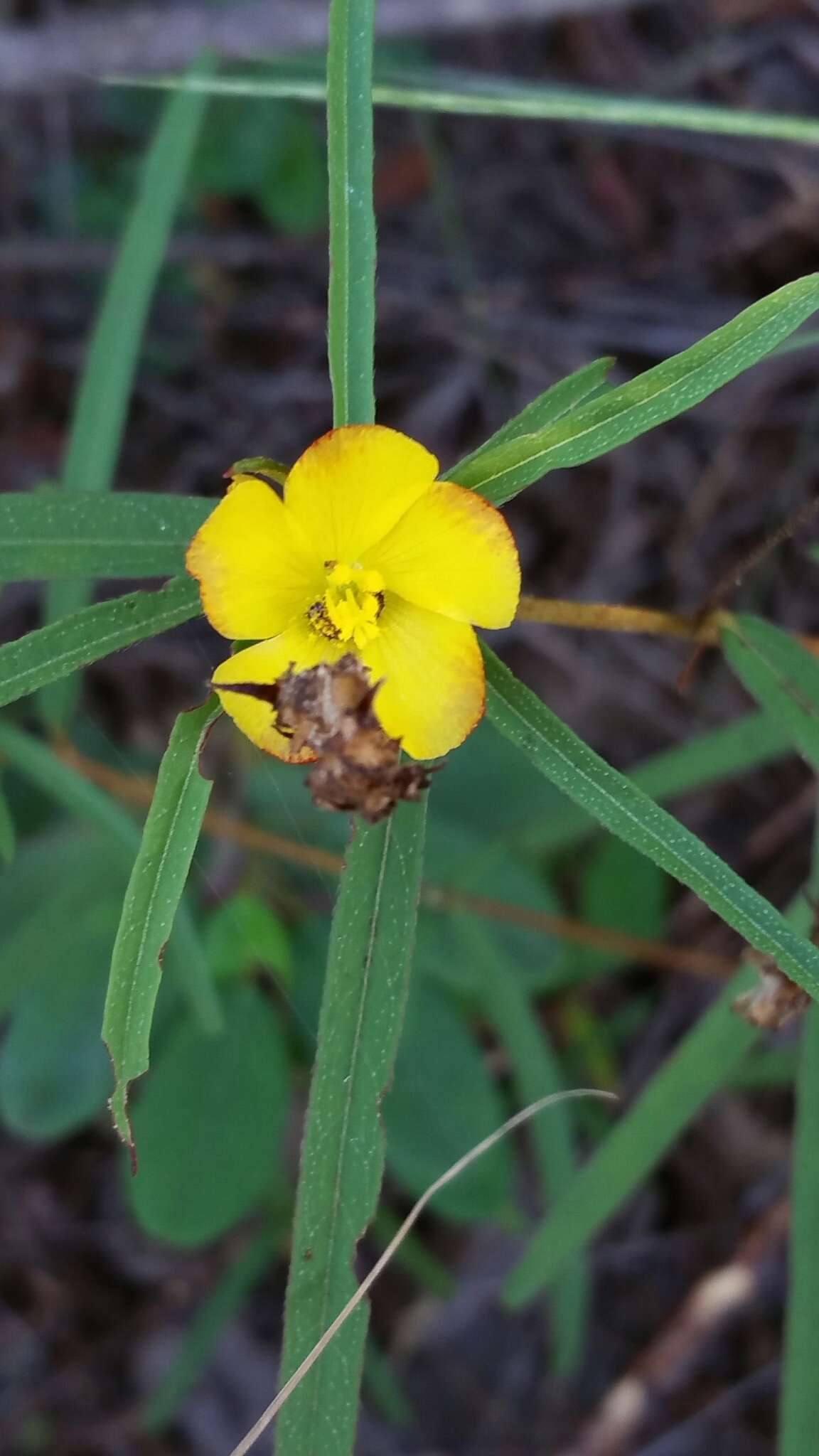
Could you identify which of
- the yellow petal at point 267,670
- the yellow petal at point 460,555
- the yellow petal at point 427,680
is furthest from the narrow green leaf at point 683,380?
the yellow petal at point 267,670

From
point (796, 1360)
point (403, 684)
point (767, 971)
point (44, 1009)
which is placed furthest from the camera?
point (44, 1009)

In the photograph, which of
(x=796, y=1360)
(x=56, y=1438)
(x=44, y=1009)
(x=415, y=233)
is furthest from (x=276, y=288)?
(x=56, y=1438)

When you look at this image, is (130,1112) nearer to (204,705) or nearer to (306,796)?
(306,796)

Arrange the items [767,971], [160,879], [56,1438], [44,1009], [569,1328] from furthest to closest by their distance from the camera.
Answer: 1. [56,1438]
2. [569,1328]
3. [44,1009]
4. [767,971]
5. [160,879]

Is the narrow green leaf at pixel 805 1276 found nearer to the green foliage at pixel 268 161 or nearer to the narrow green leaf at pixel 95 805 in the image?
the narrow green leaf at pixel 95 805

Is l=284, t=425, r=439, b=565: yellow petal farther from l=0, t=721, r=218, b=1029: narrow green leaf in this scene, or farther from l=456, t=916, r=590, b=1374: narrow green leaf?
l=456, t=916, r=590, b=1374: narrow green leaf

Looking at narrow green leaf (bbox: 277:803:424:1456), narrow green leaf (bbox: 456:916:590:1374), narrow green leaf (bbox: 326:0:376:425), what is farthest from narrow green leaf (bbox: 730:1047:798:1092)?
narrow green leaf (bbox: 326:0:376:425)
